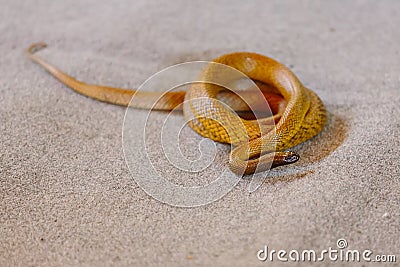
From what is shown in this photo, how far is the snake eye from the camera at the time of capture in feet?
5.46

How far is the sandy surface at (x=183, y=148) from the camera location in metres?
1.42

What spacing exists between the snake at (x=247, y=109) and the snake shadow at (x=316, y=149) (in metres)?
0.03

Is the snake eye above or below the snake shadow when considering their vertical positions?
above

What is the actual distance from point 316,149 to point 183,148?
1.77ft

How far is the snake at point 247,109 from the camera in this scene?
1.72 meters

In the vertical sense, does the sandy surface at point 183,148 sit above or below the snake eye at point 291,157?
below

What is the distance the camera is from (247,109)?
6.70 ft

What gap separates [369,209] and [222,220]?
18.9 inches

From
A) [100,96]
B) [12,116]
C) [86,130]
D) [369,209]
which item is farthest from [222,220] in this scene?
[12,116]

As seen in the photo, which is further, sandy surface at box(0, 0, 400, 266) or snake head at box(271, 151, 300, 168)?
snake head at box(271, 151, 300, 168)

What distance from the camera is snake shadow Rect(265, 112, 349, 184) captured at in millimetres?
1682

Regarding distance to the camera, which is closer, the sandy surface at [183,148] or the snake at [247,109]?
the sandy surface at [183,148]

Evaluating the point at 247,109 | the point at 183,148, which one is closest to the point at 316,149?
the point at 247,109

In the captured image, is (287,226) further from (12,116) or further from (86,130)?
(12,116)
